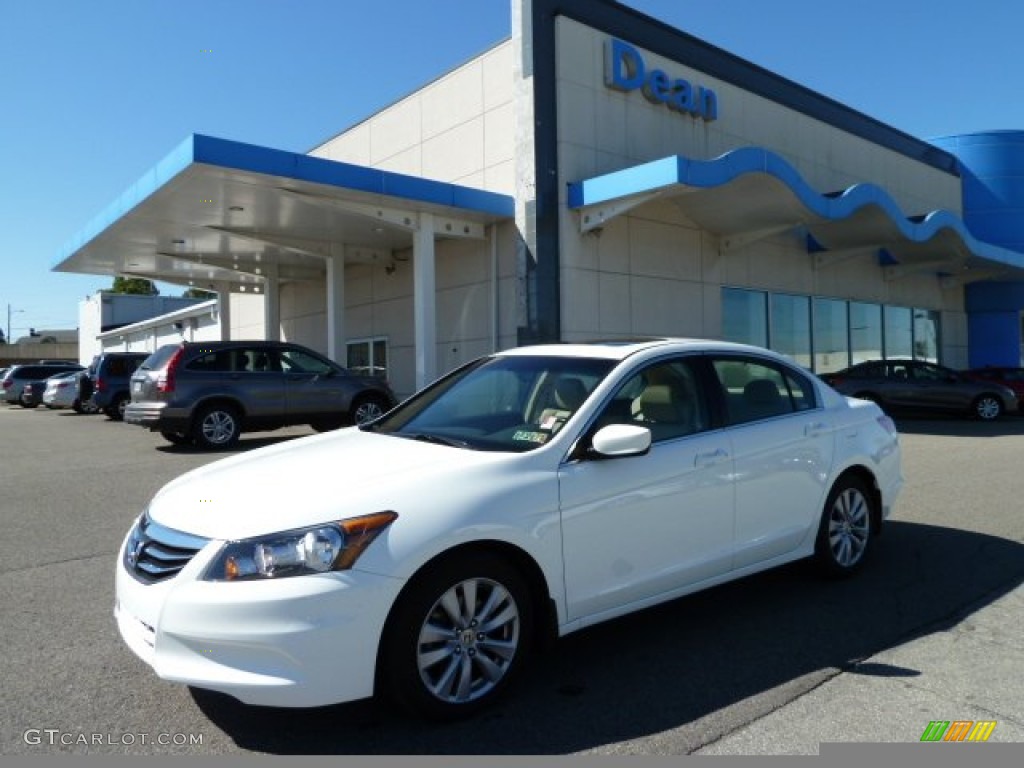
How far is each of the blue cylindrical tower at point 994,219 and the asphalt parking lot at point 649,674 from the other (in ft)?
85.6

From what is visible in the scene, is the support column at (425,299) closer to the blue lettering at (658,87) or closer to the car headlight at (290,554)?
the blue lettering at (658,87)

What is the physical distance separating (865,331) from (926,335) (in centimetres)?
476

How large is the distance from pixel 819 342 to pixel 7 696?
71.3 ft

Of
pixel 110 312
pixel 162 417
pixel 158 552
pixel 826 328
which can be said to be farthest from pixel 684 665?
pixel 110 312

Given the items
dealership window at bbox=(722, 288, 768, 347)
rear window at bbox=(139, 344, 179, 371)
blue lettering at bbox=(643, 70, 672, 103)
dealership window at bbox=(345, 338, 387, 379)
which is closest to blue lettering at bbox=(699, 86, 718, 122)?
blue lettering at bbox=(643, 70, 672, 103)

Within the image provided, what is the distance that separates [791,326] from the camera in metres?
21.4

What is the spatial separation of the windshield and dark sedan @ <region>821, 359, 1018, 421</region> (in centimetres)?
1538

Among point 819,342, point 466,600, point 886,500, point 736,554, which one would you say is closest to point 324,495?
point 466,600

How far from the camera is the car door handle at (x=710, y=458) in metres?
4.25

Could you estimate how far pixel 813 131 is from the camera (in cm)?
2186

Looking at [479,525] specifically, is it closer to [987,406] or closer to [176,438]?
[176,438]

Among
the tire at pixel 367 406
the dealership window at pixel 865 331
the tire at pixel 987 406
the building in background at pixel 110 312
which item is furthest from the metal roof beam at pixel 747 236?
the building in background at pixel 110 312

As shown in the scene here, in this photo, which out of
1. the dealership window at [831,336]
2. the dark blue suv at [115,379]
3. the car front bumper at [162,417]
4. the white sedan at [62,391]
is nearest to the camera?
the car front bumper at [162,417]

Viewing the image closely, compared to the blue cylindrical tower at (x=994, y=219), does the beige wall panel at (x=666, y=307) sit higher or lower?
lower
